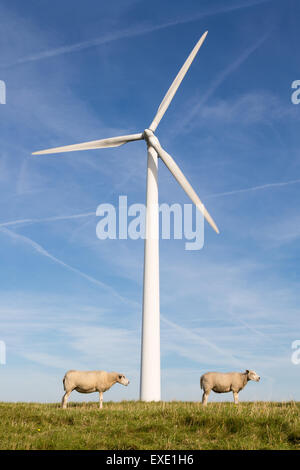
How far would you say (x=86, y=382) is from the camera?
2689 centimetres

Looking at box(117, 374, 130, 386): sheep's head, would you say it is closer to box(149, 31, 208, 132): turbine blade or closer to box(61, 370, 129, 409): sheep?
box(61, 370, 129, 409): sheep

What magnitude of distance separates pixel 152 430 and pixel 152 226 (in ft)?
57.2

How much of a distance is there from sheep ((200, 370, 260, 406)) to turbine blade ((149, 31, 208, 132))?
65.7 ft

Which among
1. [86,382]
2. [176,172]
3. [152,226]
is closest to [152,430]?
[86,382]

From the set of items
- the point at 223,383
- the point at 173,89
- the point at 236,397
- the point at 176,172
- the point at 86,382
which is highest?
the point at 173,89

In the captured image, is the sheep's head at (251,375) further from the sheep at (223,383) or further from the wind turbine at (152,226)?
the wind turbine at (152,226)

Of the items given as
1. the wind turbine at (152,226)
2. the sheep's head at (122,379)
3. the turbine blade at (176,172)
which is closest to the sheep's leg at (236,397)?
the wind turbine at (152,226)

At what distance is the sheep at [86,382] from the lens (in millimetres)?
26578

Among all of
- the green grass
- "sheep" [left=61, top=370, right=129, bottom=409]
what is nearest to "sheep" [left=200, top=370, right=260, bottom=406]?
"sheep" [left=61, top=370, right=129, bottom=409]

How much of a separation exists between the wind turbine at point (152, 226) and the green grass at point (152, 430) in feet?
28.0

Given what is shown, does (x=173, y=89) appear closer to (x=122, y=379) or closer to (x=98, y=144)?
(x=98, y=144)

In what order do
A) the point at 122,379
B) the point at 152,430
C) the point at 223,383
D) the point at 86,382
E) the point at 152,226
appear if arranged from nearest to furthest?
the point at 152,430, the point at 86,382, the point at 223,383, the point at 122,379, the point at 152,226
